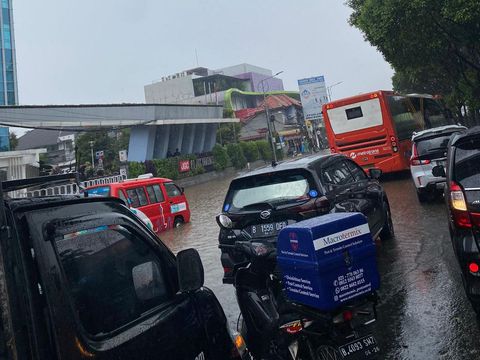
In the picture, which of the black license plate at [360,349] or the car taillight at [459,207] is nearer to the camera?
the black license plate at [360,349]

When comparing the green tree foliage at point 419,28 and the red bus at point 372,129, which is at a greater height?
the green tree foliage at point 419,28

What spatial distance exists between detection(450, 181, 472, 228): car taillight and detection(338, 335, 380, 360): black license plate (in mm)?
1385

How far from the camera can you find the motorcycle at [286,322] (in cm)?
290

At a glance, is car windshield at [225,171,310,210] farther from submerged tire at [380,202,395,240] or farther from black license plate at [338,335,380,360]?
submerged tire at [380,202,395,240]

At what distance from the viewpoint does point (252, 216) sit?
5344mm

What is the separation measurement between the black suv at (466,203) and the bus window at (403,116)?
11563 mm

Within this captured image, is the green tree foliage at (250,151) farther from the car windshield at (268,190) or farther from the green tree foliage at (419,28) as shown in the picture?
the car windshield at (268,190)

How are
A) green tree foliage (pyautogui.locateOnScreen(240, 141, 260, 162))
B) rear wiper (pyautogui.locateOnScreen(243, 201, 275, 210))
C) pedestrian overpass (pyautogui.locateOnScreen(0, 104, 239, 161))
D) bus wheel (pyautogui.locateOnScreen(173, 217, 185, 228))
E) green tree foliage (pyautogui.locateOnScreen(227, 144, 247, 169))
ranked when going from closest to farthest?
rear wiper (pyautogui.locateOnScreen(243, 201, 275, 210)), bus wheel (pyautogui.locateOnScreen(173, 217, 185, 228)), pedestrian overpass (pyautogui.locateOnScreen(0, 104, 239, 161)), green tree foliage (pyautogui.locateOnScreen(227, 144, 247, 169)), green tree foliage (pyautogui.locateOnScreen(240, 141, 260, 162))

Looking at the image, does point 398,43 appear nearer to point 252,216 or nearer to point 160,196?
point 160,196

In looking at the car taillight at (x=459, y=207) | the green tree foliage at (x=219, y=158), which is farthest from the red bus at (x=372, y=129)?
the green tree foliage at (x=219, y=158)

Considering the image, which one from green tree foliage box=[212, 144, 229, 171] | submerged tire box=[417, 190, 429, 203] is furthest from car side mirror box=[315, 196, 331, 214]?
green tree foliage box=[212, 144, 229, 171]

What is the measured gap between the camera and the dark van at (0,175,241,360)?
164 centimetres

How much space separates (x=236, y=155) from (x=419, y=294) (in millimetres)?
38252

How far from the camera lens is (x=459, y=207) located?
3693 mm
